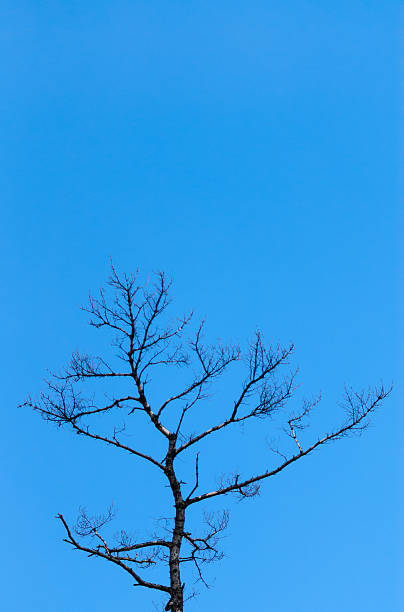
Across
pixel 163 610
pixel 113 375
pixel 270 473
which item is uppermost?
pixel 113 375

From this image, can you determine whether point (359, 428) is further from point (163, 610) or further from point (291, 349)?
point (163, 610)

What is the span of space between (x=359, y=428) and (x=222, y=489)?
272 cm

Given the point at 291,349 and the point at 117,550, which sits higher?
the point at 291,349

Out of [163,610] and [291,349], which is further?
[291,349]

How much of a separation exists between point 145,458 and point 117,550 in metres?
1.57

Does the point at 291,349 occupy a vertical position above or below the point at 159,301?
below

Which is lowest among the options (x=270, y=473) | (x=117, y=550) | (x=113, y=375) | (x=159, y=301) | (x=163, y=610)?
(x=163, y=610)

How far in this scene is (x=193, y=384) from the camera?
13.4 metres

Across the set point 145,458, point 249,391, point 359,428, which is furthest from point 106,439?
point 359,428

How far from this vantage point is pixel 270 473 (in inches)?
507

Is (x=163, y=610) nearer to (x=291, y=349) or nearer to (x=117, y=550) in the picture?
(x=117, y=550)

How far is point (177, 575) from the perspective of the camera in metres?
12.1

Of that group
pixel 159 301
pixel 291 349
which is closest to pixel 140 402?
pixel 159 301

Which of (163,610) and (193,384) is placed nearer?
(163,610)
